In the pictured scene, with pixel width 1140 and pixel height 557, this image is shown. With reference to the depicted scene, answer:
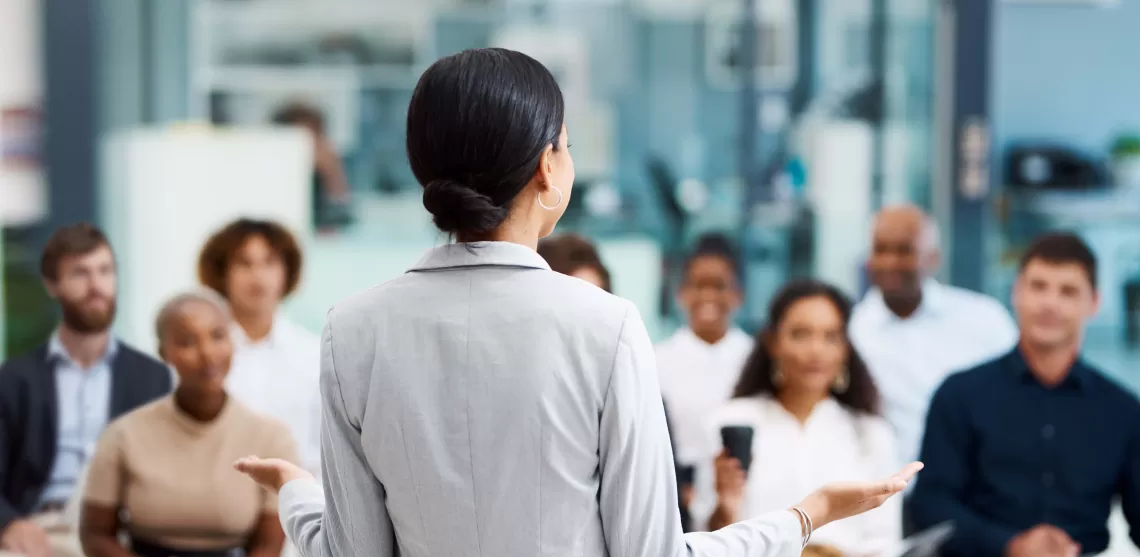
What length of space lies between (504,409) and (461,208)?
184 mm

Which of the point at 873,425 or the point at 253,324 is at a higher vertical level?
the point at 253,324

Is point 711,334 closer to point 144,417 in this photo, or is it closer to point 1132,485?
point 1132,485

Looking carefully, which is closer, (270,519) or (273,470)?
(273,470)

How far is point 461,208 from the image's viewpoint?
1.11 metres

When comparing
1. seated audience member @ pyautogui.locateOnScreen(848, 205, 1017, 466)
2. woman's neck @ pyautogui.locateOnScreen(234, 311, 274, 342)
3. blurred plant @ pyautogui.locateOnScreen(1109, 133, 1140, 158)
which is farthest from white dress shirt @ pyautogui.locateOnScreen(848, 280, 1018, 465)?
blurred plant @ pyautogui.locateOnScreen(1109, 133, 1140, 158)

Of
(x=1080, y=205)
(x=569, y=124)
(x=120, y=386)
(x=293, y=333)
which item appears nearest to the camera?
(x=120, y=386)

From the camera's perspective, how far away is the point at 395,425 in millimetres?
1097

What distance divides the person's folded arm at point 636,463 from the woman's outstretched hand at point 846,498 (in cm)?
13

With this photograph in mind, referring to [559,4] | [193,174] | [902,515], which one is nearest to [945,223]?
[559,4]

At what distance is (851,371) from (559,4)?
2773 millimetres

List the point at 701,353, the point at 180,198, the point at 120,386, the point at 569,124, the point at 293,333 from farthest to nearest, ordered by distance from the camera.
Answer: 1. the point at 569,124
2. the point at 180,198
3. the point at 701,353
4. the point at 293,333
5. the point at 120,386

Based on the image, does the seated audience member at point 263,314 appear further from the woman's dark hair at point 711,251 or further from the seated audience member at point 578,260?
the woman's dark hair at point 711,251

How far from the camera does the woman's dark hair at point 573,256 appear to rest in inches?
120

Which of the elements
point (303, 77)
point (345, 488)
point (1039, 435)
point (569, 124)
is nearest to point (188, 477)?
point (345, 488)
